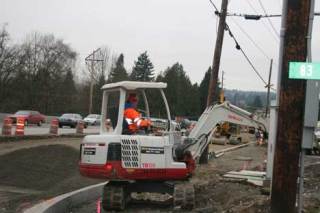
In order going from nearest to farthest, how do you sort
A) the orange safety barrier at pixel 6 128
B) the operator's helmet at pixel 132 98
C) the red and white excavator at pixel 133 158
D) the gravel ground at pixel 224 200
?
the gravel ground at pixel 224 200, the red and white excavator at pixel 133 158, the operator's helmet at pixel 132 98, the orange safety barrier at pixel 6 128

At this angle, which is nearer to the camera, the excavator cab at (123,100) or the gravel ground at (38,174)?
the excavator cab at (123,100)

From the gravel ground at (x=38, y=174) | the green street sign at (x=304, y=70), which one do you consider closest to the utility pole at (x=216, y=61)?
the gravel ground at (x=38, y=174)

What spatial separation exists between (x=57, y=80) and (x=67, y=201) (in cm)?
8786

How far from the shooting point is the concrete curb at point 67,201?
11188 mm

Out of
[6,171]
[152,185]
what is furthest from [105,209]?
[6,171]

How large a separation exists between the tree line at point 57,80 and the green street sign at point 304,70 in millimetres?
70341

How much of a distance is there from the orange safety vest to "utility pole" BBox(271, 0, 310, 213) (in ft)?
14.2

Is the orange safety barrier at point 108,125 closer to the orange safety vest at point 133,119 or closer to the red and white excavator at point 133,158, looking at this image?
the red and white excavator at point 133,158

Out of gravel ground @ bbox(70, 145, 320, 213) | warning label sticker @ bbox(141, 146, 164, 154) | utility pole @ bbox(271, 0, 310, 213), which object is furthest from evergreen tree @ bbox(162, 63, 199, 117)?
utility pole @ bbox(271, 0, 310, 213)

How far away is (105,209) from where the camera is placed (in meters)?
12.9

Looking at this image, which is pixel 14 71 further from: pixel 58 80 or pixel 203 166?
pixel 203 166

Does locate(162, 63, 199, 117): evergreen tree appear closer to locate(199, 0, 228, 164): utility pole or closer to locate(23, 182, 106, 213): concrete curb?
locate(199, 0, 228, 164): utility pole

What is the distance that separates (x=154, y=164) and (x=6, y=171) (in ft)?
28.8

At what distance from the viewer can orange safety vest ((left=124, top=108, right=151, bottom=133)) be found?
12422mm
